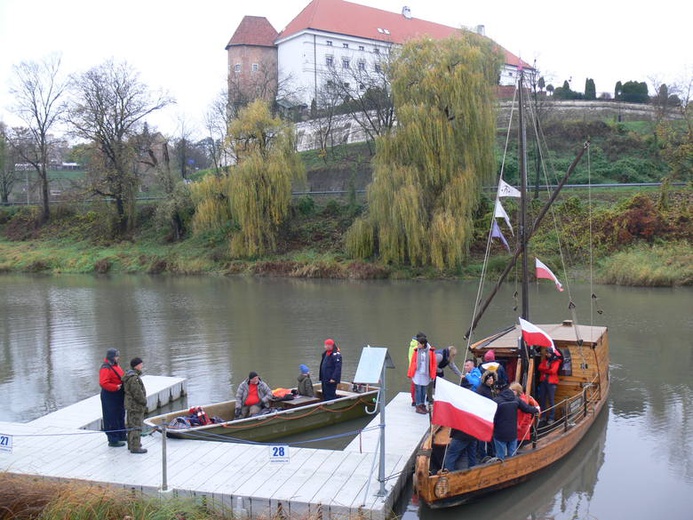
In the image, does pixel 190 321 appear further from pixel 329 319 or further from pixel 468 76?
pixel 468 76

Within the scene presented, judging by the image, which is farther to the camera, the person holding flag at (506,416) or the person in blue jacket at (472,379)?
the person in blue jacket at (472,379)

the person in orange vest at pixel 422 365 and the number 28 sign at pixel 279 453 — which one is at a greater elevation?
the person in orange vest at pixel 422 365

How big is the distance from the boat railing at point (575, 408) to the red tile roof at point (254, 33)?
6661 centimetres

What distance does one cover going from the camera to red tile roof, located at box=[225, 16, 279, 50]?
72562 mm

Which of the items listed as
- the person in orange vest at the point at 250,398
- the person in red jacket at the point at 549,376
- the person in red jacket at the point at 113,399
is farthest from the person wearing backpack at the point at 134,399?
the person in red jacket at the point at 549,376

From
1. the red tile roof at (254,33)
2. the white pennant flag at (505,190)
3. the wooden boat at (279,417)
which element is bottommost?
the wooden boat at (279,417)

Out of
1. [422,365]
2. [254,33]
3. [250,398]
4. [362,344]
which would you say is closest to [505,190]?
[422,365]

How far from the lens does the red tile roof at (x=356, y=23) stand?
72188mm

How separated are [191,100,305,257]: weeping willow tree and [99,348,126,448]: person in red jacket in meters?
32.3

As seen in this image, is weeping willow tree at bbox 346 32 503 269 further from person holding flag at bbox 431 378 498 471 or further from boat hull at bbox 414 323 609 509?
person holding flag at bbox 431 378 498 471

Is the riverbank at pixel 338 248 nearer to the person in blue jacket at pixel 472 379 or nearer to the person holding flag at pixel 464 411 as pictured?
the person in blue jacket at pixel 472 379

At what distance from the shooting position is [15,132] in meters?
58.4

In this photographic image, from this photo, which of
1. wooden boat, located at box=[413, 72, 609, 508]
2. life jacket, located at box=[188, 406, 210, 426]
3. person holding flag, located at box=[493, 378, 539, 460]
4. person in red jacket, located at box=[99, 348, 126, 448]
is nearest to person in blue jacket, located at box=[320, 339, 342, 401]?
life jacket, located at box=[188, 406, 210, 426]

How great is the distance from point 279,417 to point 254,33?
6786 cm
